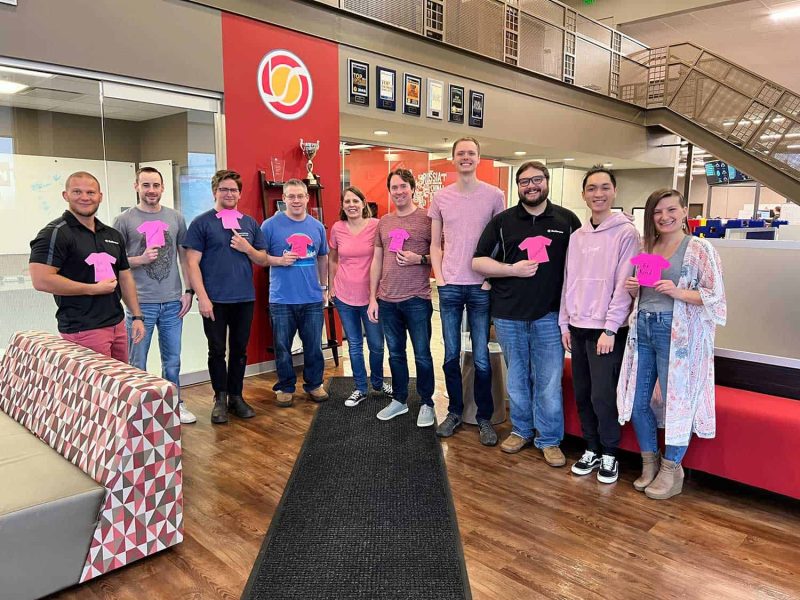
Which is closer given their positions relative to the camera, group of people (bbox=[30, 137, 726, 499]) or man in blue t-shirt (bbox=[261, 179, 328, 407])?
group of people (bbox=[30, 137, 726, 499])

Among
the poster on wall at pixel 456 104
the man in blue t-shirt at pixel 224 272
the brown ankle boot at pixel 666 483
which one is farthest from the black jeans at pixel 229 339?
the poster on wall at pixel 456 104

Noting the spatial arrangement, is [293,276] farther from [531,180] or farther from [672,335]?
[672,335]

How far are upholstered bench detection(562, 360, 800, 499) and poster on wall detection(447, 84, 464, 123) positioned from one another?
4.85 m

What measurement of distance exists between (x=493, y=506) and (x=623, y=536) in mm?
587

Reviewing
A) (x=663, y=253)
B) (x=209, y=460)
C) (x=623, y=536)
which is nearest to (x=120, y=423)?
(x=209, y=460)

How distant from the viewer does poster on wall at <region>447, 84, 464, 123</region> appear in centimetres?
691

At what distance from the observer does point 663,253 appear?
9.06 feet

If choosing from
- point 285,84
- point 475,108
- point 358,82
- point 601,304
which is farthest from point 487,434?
point 475,108

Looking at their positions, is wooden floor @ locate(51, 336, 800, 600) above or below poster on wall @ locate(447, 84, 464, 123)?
below

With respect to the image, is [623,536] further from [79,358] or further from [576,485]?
[79,358]

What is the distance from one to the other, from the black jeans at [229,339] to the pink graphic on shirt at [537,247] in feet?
6.27

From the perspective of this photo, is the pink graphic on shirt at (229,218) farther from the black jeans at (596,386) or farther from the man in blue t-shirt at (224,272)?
the black jeans at (596,386)

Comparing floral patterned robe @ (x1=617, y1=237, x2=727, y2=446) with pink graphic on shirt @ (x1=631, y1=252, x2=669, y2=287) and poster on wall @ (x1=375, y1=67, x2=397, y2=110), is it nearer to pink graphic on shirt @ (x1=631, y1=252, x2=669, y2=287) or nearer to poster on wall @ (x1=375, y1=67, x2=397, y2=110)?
Result: pink graphic on shirt @ (x1=631, y1=252, x2=669, y2=287)

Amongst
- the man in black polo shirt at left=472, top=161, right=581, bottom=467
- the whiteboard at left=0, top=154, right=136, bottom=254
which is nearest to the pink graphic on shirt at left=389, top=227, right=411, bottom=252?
the man in black polo shirt at left=472, top=161, right=581, bottom=467
